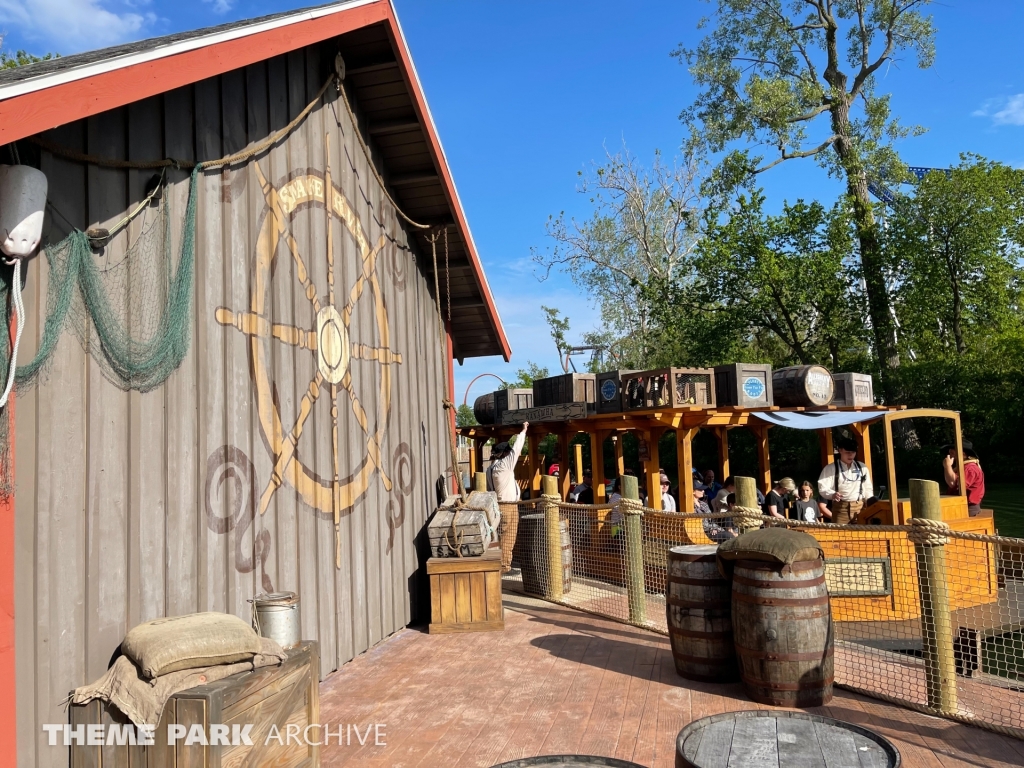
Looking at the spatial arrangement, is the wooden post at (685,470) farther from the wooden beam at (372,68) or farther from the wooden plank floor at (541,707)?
the wooden beam at (372,68)

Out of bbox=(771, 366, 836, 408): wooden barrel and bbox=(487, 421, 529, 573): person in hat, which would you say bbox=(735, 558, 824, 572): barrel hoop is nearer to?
bbox=(487, 421, 529, 573): person in hat

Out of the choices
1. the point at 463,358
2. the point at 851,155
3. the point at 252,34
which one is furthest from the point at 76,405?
the point at 851,155

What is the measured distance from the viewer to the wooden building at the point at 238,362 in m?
3.29

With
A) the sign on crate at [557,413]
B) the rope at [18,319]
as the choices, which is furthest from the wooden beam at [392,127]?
the sign on crate at [557,413]

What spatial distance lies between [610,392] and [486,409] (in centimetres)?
719

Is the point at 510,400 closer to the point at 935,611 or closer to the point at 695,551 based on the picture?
the point at 695,551

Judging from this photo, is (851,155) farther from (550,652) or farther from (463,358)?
(550,652)

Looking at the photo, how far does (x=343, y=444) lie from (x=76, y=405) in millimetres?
2794

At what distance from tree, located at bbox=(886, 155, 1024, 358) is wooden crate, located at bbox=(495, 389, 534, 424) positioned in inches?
467

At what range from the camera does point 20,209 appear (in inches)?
121

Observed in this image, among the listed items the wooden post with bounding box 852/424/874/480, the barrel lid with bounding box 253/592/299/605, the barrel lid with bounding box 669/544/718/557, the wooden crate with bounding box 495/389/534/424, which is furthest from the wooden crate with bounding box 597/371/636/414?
the barrel lid with bounding box 253/592/299/605

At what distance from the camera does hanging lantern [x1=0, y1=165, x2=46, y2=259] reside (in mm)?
3039

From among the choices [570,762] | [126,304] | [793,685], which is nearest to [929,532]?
[793,685]

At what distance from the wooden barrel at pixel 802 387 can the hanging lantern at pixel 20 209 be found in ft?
38.9
